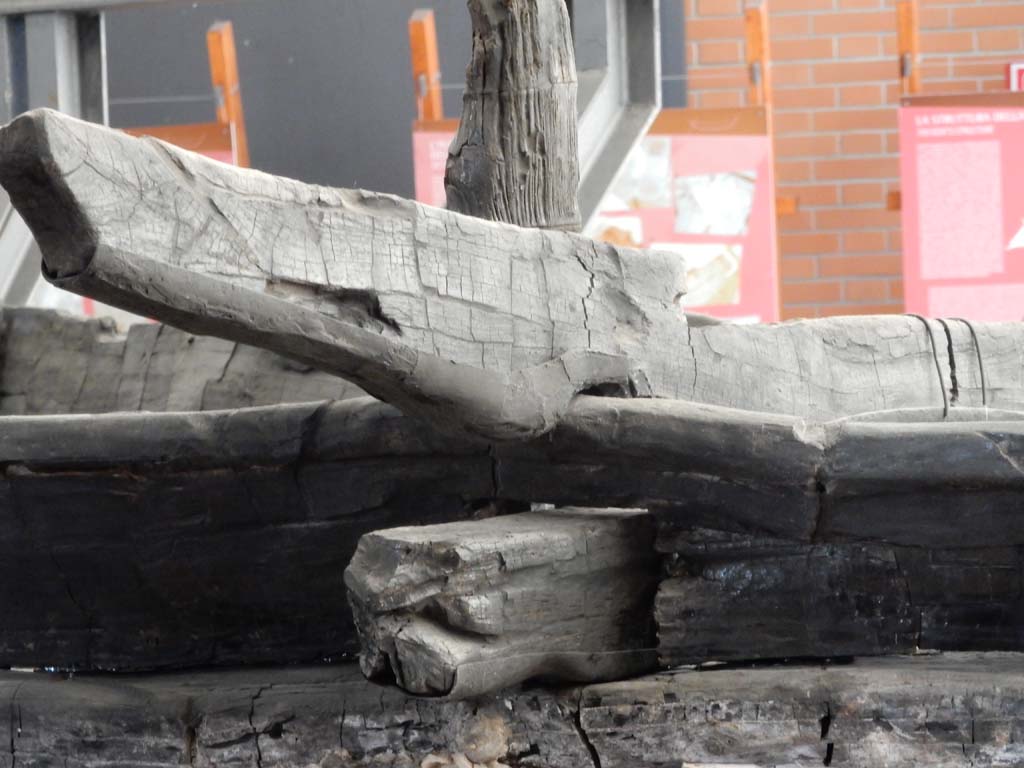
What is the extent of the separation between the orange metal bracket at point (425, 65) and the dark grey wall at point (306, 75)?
0.29 feet

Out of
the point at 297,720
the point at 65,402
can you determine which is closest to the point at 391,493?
the point at 297,720

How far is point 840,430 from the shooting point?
1.60 metres

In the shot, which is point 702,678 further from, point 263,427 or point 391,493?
point 263,427

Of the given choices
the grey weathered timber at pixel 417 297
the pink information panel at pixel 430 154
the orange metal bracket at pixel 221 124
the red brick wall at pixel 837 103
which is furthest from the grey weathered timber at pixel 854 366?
the red brick wall at pixel 837 103

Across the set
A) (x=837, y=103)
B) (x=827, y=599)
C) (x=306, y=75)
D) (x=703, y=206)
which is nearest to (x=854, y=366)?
(x=827, y=599)

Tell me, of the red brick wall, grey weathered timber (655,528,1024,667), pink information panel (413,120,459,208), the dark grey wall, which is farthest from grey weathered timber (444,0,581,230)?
the red brick wall

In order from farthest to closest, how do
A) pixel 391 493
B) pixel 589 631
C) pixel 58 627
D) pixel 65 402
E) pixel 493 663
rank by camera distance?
pixel 65 402
pixel 58 627
pixel 391 493
pixel 589 631
pixel 493 663

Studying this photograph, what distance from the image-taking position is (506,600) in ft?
5.12

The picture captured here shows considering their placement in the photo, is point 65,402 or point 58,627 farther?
point 65,402

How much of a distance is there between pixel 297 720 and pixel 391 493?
296 mm

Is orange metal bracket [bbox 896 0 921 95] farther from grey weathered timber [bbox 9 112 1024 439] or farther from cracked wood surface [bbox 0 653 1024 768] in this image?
cracked wood surface [bbox 0 653 1024 768]

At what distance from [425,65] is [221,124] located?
616mm

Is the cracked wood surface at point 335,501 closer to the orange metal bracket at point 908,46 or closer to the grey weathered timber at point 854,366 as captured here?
the grey weathered timber at point 854,366

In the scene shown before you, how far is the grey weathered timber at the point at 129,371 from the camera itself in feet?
8.28
